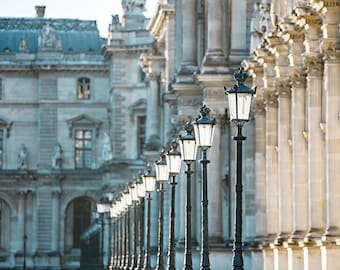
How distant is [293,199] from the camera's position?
52094 millimetres

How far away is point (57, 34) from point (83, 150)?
1086cm

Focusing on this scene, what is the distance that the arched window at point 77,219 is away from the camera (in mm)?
142250

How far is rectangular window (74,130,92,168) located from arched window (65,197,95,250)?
2.69 meters

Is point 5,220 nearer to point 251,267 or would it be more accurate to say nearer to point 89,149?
point 89,149

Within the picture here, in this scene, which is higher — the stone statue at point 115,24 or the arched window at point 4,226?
the stone statue at point 115,24

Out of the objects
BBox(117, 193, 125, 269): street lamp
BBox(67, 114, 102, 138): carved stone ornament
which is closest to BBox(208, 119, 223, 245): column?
BBox(117, 193, 125, 269): street lamp

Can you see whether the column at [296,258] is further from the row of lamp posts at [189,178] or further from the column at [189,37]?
the column at [189,37]

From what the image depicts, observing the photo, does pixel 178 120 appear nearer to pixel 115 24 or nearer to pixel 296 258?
pixel 296 258

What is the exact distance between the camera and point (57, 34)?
148250mm

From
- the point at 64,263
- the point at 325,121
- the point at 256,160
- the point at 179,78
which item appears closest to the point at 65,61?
the point at 64,263

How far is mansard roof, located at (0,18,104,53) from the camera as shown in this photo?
14700cm

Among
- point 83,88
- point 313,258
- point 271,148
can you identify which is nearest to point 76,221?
point 83,88

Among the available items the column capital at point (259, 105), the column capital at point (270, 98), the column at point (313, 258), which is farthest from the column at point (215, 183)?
the column at point (313, 258)

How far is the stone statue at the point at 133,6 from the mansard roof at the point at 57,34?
55.9ft
